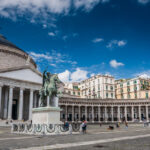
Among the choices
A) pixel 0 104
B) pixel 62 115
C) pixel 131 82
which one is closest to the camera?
pixel 0 104

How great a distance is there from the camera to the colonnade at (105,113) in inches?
2697

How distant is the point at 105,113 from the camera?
2751 inches

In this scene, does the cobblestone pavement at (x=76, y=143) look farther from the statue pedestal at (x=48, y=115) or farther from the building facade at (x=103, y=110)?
the building facade at (x=103, y=110)

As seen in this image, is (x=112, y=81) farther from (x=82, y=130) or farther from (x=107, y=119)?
(x=82, y=130)

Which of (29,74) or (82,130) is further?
(29,74)

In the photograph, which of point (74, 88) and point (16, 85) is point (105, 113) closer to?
point (74, 88)

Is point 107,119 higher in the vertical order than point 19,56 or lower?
lower

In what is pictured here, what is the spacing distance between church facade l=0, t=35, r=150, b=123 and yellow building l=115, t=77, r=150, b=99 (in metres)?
8.78

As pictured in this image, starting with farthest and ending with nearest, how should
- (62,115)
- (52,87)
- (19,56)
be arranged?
(62,115) < (19,56) < (52,87)

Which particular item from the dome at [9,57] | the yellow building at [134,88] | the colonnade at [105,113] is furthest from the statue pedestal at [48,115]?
the yellow building at [134,88]

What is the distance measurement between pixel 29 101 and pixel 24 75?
6.72 m

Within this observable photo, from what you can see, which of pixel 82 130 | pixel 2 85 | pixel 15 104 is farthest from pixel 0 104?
pixel 82 130

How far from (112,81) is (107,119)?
23432mm

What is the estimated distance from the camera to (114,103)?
7025 centimetres
